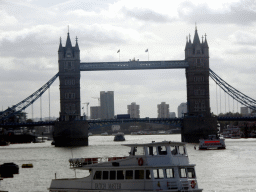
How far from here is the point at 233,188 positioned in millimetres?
55531

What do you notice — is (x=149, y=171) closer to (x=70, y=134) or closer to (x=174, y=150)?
(x=174, y=150)

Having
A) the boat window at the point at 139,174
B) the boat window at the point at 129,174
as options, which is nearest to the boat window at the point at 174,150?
the boat window at the point at 139,174

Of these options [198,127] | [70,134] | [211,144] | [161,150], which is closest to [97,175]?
[161,150]

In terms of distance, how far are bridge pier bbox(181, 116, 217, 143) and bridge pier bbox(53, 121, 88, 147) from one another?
76.0 feet

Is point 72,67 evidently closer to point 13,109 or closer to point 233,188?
point 13,109

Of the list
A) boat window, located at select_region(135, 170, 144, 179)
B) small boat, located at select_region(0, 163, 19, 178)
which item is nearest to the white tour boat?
boat window, located at select_region(135, 170, 144, 179)

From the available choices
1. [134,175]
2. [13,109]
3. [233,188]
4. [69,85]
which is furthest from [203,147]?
[134,175]

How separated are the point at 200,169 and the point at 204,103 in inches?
2994

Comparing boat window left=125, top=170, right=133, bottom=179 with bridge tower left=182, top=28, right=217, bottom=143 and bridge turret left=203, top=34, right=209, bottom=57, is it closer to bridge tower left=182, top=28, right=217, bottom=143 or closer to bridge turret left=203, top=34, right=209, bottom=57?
bridge tower left=182, top=28, right=217, bottom=143

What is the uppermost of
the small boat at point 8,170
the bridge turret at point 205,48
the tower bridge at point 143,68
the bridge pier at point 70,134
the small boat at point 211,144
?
the bridge turret at point 205,48

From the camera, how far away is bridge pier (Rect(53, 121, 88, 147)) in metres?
137

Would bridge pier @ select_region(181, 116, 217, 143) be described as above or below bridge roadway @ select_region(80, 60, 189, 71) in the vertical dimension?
below

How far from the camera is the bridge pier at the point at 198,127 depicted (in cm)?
14188

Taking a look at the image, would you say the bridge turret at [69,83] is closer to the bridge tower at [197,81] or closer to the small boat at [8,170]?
the bridge tower at [197,81]
